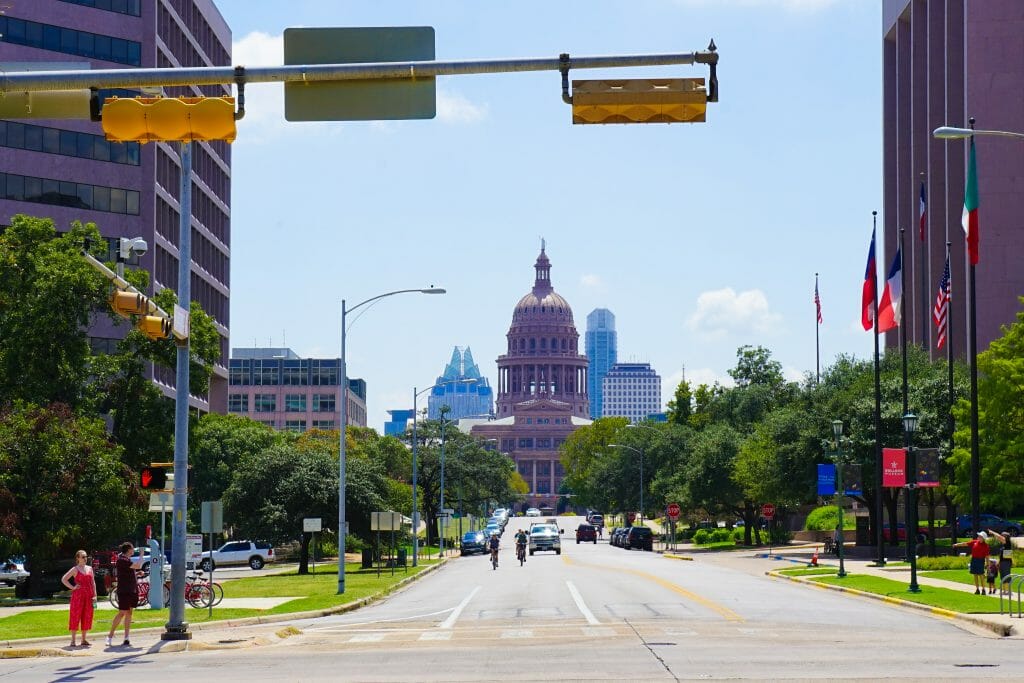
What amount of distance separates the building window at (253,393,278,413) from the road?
143854 mm

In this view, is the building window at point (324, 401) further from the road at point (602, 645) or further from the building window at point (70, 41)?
the road at point (602, 645)

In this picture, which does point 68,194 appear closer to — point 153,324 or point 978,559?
point 978,559

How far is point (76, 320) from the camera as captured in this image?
55.0 meters

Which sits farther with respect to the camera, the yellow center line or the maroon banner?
the maroon banner

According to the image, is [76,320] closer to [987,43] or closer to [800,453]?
[800,453]

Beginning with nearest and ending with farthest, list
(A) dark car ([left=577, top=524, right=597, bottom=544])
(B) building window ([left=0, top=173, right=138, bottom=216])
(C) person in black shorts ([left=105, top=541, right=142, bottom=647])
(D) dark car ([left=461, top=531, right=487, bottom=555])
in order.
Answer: (C) person in black shorts ([left=105, top=541, right=142, bottom=647]) < (B) building window ([left=0, top=173, right=138, bottom=216]) < (D) dark car ([left=461, top=531, right=487, bottom=555]) < (A) dark car ([left=577, top=524, right=597, bottom=544])

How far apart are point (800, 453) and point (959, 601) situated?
124 feet

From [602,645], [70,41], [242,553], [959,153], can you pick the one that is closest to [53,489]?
[602,645]

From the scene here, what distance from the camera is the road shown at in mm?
19406

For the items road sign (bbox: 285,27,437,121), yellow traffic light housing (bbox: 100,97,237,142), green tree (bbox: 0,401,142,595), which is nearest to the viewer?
yellow traffic light housing (bbox: 100,97,237,142)

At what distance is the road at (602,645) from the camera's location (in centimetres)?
1941

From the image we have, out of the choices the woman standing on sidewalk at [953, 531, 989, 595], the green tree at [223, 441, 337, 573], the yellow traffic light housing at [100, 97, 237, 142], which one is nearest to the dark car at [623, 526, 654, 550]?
the green tree at [223, 441, 337, 573]

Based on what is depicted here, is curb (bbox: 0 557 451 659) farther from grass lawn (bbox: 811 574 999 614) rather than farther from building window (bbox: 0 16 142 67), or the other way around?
building window (bbox: 0 16 142 67)

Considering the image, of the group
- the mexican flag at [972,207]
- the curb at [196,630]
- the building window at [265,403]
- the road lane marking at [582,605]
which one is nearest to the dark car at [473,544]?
the road lane marking at [582,605]
